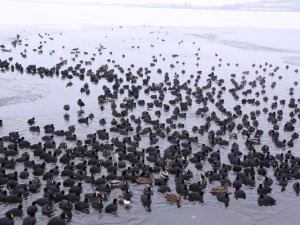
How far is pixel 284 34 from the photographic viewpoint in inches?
4574

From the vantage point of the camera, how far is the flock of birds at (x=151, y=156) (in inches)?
955

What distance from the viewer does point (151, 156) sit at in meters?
29.3

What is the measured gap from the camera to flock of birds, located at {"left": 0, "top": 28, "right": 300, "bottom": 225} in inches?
955

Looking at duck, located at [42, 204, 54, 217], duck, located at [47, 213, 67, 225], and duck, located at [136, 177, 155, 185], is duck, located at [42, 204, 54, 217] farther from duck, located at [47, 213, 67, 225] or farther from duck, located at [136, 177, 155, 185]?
duck, located at [136, 177, 155, 185]

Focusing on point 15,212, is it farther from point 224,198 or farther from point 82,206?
point 224,198

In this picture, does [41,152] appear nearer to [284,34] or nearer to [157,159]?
[157,159]

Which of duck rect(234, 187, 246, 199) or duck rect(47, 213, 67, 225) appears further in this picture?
duck rect(234, 187, 246, 199)

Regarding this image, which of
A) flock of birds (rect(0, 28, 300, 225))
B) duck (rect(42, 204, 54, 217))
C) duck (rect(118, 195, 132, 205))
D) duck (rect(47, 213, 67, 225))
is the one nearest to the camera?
duck (rect(47, 213, 67, 225))

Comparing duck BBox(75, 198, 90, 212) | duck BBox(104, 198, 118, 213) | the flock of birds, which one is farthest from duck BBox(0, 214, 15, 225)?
duck BBox(104, 198, 118, 213)

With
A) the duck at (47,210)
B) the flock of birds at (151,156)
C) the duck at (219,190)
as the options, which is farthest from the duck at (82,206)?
the duck at (219,190)

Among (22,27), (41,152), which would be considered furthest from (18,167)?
(22,27)

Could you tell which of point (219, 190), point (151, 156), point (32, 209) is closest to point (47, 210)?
point (32, 209)

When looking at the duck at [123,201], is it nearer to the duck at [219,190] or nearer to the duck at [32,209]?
the duck at [32,209]

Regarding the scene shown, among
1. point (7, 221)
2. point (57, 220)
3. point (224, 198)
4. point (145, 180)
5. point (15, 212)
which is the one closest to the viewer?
point (7, 221)
